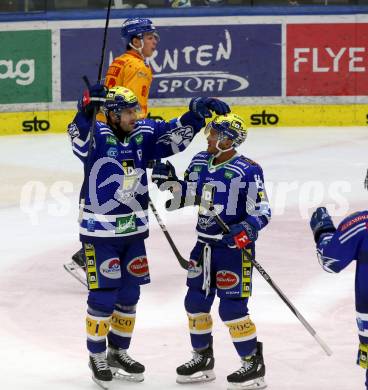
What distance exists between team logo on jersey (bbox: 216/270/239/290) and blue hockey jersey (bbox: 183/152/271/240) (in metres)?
0.22

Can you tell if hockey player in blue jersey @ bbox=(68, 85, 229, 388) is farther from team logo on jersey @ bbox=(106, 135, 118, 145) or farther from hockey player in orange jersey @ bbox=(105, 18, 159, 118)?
hockey player in orange jersey @ bbox=(105, 18, 159, 118)

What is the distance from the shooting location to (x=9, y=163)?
48.7 ft

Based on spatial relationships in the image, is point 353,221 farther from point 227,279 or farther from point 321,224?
point 227,279

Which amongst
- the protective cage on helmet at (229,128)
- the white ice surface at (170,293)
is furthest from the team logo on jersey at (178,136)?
the white ice surface at (170,293)

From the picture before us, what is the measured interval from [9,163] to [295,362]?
738cm

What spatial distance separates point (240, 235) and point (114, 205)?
81cm

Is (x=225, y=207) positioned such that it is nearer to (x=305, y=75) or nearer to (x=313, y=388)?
(x=313, y=388)

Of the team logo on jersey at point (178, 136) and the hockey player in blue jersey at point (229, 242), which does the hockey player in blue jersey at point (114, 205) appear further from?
the hockey player in blue jersey at point (229, 242)

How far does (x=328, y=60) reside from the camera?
1681cm

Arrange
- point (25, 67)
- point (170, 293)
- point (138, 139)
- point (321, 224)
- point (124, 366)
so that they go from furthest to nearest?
point (25, 67) → point (170, 293) → point (124, 366) → point (138, 139) → point (321, 224)

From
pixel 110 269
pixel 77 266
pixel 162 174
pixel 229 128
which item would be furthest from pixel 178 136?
pixel 77 266

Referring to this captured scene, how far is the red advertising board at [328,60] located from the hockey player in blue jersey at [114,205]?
908 cm

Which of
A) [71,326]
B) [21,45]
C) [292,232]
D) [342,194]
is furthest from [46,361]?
[21,45]

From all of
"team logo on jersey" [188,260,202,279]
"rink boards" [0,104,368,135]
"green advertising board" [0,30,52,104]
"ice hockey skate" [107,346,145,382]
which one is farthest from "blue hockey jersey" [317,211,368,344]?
"green advertising board" [0,30,52,104]
